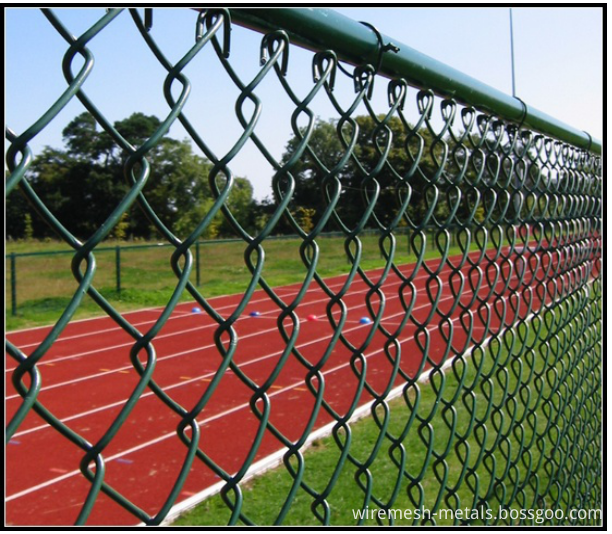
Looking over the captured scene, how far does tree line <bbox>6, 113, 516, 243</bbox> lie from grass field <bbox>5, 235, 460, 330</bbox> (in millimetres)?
3676

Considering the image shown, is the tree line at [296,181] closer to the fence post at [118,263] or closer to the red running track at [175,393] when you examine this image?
the red running track at [175,393]

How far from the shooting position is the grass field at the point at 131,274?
52.0 feet

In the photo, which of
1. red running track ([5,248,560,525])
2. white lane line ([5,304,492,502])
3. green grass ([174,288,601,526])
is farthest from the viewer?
white lane line ([5,304,492,502])

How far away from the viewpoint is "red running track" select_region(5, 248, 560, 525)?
3.53m

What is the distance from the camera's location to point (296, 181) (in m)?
1.44

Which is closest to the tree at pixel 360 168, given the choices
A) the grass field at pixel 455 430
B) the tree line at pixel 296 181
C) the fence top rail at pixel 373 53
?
the tree line at pixel 296 181

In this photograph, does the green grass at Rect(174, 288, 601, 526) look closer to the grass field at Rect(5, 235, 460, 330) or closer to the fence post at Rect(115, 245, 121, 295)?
the grass field at Rect(5, 235, 460, 330)

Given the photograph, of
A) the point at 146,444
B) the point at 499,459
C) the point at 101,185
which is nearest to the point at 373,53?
the point at 499,459

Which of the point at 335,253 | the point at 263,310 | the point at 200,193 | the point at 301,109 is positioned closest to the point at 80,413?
the point at 200,193

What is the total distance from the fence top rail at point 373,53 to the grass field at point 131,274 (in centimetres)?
1149

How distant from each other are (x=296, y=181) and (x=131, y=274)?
57.7 ft

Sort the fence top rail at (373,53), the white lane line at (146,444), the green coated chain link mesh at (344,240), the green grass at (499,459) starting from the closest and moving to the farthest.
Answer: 1. the green coated chain link mesh at (344,240)
2. the fence top rail at (373,53)
3. the green grass at (499,459)
4. the white lane line at (146,444)

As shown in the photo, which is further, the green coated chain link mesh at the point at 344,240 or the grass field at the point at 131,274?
the grass field at the point at 131,274

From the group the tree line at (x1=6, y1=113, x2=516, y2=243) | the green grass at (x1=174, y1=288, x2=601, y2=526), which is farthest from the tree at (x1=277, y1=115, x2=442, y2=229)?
the green grass at (x1=174, y1=288, x2=601, y2=526)
